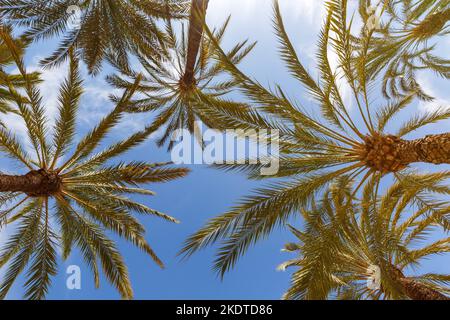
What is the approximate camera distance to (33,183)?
287 inches

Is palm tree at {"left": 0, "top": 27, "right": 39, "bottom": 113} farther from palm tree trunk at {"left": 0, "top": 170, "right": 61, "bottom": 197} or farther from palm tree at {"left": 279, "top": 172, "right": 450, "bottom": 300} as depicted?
palm tree at {"left": 279, "top": 172, "right": 450, "bottom": 300}

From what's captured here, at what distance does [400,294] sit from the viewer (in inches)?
201

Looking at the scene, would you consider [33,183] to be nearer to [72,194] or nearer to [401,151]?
[72,194]

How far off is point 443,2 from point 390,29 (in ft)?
5.28

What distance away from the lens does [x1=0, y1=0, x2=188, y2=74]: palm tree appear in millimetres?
9812

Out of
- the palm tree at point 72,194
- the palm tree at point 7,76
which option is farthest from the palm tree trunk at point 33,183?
the palm tree at point 7,76

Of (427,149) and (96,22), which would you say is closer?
(427,149)

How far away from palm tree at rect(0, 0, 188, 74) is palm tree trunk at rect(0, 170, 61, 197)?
4387 mm

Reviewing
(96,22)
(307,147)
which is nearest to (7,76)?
(96,22)

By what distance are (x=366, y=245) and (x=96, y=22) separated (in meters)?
9.33

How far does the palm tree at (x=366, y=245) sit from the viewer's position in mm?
5457

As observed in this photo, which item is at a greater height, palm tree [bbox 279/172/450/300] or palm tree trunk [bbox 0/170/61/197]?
palm tree trunk [bbox 0/170/61/197]

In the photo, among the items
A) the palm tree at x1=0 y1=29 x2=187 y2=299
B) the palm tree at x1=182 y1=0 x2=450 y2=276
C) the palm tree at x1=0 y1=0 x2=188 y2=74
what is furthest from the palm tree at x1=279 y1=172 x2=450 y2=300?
the palm tree at x1=0 y1=0 x2=188 y2=74
